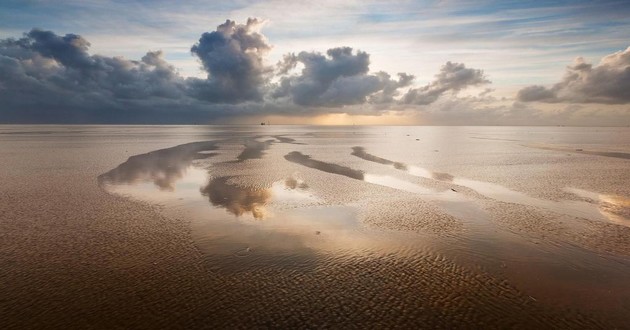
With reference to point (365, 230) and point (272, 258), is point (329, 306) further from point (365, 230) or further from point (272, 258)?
point (365, 230)

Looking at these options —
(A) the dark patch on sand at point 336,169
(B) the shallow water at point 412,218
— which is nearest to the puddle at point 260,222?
(B) the shallow water at point 412,218

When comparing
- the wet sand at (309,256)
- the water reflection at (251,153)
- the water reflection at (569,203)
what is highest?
the water reflection at (569,203)

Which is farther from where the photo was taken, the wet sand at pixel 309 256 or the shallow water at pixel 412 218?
the shallow water at pixel 412 218

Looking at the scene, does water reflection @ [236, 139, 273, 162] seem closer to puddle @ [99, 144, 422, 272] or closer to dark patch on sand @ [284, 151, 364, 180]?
dark patch on sand @ [284, 151, 364, 180]

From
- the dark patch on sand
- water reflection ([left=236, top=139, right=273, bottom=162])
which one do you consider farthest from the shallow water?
water reflection ([left=236, top=139, right=273, bottom=162])

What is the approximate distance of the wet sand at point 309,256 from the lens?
11297 mm

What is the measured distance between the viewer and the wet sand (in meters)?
11.3

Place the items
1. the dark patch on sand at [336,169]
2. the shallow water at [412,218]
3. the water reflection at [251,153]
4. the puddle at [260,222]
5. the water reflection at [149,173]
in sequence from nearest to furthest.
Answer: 1. the shallow water at [412,218]
2. the puddle at [260,222]
3. the water reflection at [149,173]
4. the dark patch on sand at [336,169]
5. the water reflection at [251,153]

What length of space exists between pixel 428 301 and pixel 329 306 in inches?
134

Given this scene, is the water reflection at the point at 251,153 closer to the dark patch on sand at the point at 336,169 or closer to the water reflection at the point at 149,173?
the water reflection at the point at 149,173

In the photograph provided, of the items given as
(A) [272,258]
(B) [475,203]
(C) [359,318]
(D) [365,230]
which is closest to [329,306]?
(C) [359,318]

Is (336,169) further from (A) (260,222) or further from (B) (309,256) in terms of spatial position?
(B) (309,256)

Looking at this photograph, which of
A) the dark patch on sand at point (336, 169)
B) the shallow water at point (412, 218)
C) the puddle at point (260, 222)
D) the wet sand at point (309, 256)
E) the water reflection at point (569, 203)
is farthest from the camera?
the dark patch on sand at point (336, 169)

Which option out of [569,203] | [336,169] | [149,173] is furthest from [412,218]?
[149,173]
